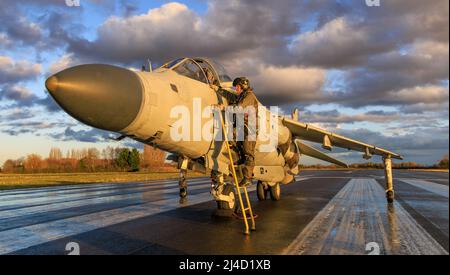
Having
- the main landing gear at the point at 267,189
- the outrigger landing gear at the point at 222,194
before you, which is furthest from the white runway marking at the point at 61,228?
the main landing gear at the point at 267,189

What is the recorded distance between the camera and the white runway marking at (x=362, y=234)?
18.3ft

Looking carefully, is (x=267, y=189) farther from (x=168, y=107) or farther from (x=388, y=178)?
(x=168, y=107)

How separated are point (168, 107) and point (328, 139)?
8.34 meters

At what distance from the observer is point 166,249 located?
18.6 ft

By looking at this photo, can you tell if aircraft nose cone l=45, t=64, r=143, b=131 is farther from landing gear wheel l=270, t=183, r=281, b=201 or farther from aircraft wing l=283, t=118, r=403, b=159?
landing gear wheel l=270, t=183, r=281, b=201

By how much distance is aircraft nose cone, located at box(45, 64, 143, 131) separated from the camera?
15.0ft

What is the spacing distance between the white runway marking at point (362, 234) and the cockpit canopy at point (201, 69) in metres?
4.03

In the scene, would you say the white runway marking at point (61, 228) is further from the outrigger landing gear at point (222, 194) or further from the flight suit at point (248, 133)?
the flight suit at point (248, 133)

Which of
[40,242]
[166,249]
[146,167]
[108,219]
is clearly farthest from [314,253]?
[146,167]

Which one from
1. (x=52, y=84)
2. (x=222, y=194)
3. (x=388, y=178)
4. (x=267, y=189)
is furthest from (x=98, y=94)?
(x=388, y=178)
